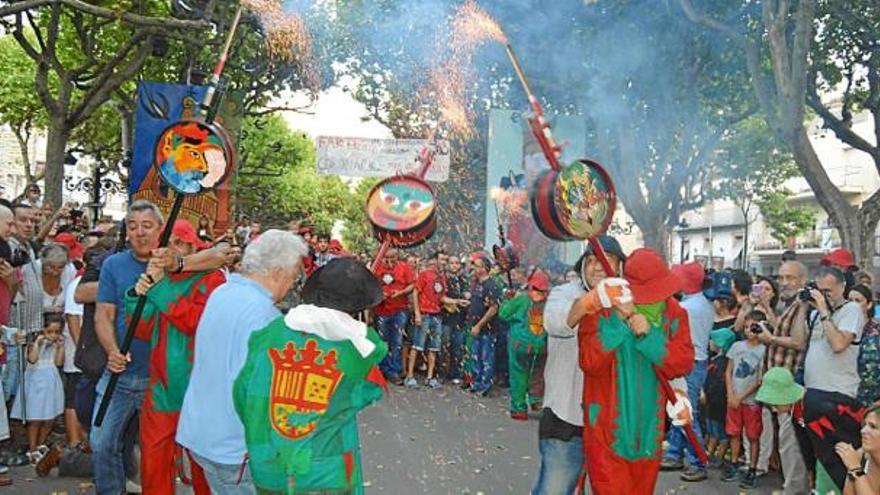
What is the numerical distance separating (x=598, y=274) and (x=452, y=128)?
740 inches

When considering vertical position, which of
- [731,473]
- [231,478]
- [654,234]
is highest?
[654,234]

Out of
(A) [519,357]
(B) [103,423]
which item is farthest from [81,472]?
(A) [519,357]

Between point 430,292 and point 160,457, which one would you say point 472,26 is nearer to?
point 430,292

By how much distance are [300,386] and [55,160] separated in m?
12.4

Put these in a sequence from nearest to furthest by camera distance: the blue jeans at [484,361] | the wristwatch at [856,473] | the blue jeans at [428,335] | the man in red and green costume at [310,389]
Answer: the man in red and green costume at [310,389] < the wristwatch at [856,473] < the blue jeans at [484,361] < the blue jeans at [428,335]

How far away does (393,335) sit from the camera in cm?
1336

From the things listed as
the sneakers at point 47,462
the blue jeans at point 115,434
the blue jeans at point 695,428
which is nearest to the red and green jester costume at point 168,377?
the blue jeans at point 115,434

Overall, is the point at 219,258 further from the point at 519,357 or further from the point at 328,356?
the point at 519,357

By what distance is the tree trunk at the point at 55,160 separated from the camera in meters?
14.3

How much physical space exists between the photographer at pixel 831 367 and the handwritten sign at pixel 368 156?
7964 mm

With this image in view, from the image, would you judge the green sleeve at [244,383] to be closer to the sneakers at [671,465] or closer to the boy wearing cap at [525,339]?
the sneakers at [671,465]

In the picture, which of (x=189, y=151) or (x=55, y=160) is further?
(x=55, y=160)

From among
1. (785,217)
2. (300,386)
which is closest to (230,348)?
(300,386)

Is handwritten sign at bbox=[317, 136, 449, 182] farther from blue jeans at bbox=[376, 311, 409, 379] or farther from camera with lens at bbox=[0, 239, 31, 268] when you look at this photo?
camera with lens at bbox=[0, 239, 31, 268]
